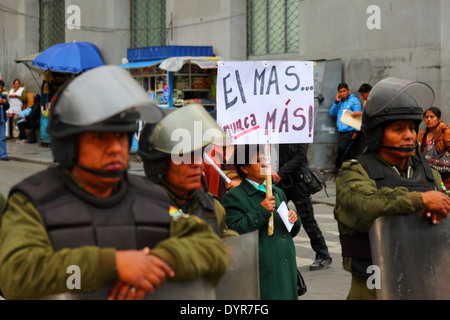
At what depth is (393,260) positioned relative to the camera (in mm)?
3908

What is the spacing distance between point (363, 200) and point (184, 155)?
0.94 m

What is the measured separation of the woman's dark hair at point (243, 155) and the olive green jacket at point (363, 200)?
1206mm

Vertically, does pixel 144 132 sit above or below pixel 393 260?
above

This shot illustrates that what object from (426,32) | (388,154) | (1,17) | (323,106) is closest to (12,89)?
A: (1,17)

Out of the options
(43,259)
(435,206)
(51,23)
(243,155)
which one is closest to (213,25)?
(51,23)

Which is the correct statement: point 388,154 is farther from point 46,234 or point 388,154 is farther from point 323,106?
point 323,106

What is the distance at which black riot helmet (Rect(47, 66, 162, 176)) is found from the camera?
2.72 metres

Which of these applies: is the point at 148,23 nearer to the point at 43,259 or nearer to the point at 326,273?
the point at 326,273

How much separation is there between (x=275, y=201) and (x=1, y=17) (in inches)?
913

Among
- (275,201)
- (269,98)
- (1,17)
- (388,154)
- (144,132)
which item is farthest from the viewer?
(1,17)

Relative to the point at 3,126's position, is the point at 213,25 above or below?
above

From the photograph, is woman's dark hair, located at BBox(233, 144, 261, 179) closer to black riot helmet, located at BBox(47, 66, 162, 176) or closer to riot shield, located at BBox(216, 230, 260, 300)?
riot shield, located at BBox(216, 230, 260, 300)

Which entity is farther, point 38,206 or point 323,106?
point 323,106

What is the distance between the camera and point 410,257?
3.94 metres
